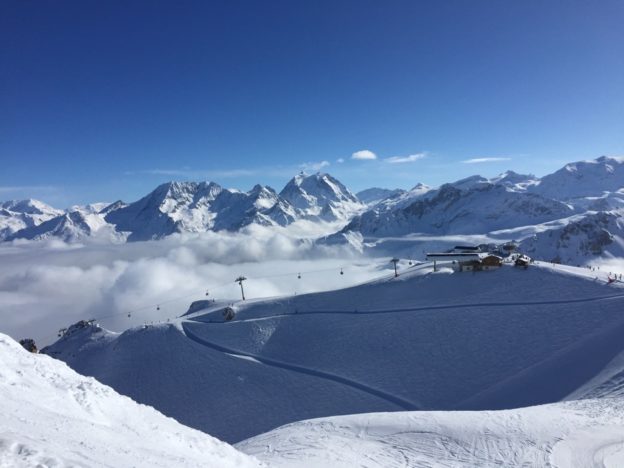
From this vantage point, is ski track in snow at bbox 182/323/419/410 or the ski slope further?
ski track in snow at bbox 182/323/419/410

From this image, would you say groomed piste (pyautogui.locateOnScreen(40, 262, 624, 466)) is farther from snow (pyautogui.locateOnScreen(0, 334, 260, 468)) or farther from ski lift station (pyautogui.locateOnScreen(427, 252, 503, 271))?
snow (pyautogui.locateOnScreen(0, 334, 260, 468))

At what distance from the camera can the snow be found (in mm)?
Answer: 11438

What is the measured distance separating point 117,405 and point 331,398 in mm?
33772

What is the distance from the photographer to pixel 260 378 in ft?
179

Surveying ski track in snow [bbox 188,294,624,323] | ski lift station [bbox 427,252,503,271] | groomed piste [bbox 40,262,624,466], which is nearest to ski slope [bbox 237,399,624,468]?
groomed piste [bbox 40,262,624,466]

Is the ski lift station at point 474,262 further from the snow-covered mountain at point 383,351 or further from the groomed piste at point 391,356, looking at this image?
the groomed piste at point 391,356

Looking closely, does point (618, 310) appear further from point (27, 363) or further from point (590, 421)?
point (27, 363)

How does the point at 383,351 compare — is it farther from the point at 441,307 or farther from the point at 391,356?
the point at 441,307

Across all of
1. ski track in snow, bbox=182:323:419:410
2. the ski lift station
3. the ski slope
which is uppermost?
the ski lift station

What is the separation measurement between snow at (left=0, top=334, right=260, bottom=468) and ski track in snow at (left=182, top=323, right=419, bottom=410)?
3018 cm

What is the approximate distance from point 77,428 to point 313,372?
41795mm

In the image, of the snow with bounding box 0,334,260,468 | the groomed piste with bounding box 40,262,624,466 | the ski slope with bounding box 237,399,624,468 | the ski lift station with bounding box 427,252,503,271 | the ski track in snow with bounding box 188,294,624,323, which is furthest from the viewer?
the ski lift station with bounding box 427,252,503,271

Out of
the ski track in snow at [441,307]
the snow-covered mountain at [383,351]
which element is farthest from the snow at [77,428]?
the ski track in snow at [441,307]

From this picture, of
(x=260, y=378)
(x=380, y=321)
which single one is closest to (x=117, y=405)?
(x=260, y=378)
